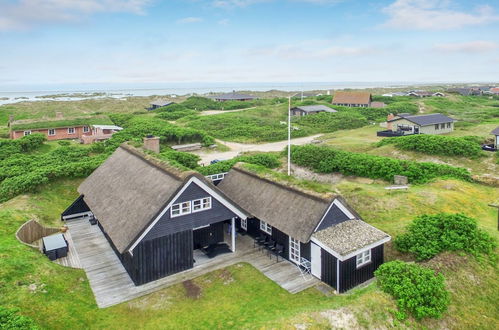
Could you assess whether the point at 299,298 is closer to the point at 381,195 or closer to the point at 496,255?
the point at 496,255

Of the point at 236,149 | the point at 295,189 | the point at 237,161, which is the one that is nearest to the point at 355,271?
the point at 295,189

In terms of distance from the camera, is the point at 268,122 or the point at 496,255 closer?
the point at 496,255

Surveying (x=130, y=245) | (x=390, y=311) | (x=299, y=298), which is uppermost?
(x=130, y=245)

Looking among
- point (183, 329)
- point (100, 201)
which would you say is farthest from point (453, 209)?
point (100, 201)

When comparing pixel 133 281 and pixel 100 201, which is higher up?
pixel 100 201

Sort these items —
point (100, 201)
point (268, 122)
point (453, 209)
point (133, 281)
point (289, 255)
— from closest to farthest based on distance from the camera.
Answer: point (133, 281) → point (289, 255) → point (100, 201) → point (453, 209) → point (268, 122)

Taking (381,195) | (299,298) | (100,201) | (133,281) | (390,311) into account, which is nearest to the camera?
(390,311)

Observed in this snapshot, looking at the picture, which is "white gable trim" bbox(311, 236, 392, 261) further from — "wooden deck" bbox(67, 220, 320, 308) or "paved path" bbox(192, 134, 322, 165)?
"paved path" bbox(192, 134, 322, 165)

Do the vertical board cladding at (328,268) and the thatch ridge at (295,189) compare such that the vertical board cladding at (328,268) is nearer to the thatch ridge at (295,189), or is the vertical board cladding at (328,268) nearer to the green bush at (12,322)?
the thatch ridge at (295,189)
